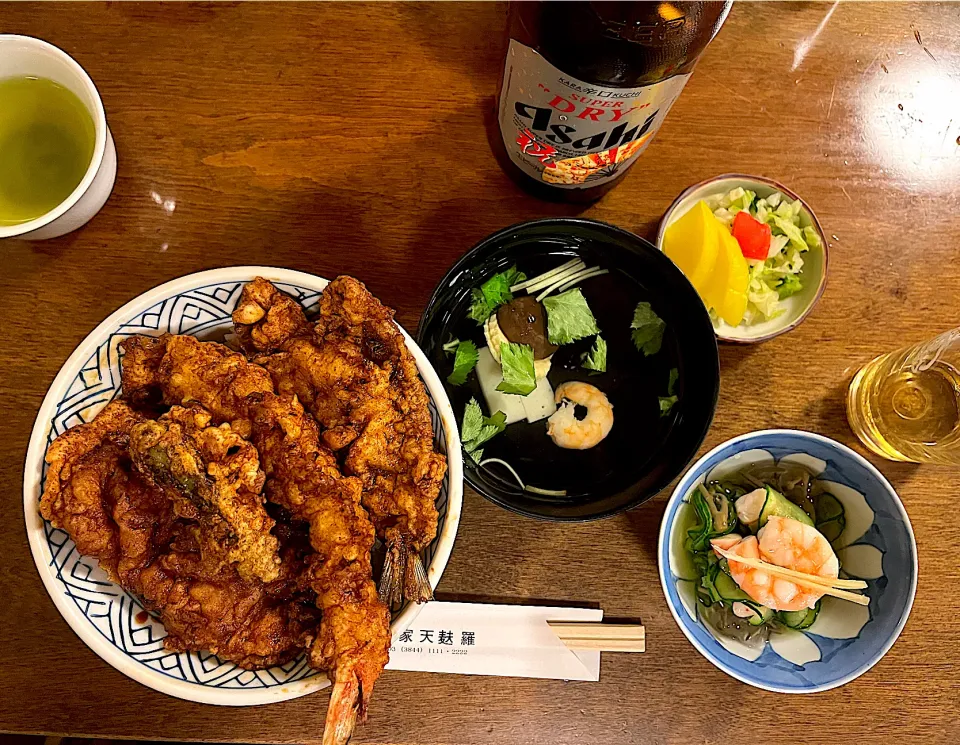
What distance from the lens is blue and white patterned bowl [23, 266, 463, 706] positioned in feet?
3.53

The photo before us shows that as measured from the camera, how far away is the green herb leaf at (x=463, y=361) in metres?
1.42

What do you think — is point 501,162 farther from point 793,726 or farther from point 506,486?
point 793,726

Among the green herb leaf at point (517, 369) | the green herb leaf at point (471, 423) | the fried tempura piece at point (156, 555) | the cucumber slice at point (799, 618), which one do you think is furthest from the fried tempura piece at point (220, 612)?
the cucumber slice at point (799, 618)

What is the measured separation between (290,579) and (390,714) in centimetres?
42

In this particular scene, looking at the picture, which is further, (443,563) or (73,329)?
(73,329)

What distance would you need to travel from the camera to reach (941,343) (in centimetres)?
138

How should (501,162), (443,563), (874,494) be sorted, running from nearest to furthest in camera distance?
(443,563) → (874,494) → (501,162)

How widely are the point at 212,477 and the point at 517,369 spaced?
0.61 metres

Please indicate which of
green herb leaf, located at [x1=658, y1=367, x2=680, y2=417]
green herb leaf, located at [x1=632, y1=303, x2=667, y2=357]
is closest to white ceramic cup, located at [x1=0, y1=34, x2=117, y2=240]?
green herb leaf, located at [x1=632, y1=303, x2=667, y2=357]

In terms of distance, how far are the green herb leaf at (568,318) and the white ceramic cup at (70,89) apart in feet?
2.86

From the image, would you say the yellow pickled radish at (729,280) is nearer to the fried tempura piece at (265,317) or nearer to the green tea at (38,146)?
the fried tempura piece at (265,317)

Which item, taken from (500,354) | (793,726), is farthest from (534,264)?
(793,726)

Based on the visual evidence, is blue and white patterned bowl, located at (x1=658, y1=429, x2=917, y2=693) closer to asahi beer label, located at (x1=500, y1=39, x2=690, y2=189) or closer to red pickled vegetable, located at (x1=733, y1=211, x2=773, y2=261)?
red pickled vegetable, located at (x1=733, y1=211, x2=773, y2=261)

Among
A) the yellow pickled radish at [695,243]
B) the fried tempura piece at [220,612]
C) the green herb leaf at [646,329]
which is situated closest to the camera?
the fried tempura piece at [220,612]
